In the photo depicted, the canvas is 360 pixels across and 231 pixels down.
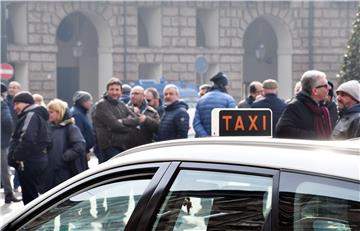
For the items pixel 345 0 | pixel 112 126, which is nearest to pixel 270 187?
pixel 112 126

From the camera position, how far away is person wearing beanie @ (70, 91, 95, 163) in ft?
36.8

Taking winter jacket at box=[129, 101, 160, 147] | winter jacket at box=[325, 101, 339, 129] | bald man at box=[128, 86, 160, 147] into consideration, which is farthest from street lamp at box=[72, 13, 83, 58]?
winter jacket at box=[325, 101, 339, 129]

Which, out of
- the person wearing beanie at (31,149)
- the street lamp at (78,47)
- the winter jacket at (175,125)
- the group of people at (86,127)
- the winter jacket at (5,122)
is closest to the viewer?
the group of people at (86,127)

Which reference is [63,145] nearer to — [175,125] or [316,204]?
[175,125]

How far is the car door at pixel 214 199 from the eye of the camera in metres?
3.13

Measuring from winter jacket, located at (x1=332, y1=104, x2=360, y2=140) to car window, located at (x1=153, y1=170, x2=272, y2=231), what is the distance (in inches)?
157

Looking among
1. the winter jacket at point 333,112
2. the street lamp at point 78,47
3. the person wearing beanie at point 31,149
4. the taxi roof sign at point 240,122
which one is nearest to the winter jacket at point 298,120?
the taxi roof sign at point 240,122

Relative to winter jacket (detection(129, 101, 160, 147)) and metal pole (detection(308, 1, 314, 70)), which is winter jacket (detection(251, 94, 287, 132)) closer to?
winter jacket (detection(129, 101, 160, 147))

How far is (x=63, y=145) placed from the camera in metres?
9.95

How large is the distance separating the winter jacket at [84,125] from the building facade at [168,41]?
26880mm

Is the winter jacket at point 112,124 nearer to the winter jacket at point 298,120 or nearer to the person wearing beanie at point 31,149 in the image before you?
the person wearing beanie at point 31,149

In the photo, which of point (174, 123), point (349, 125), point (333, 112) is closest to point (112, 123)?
point (174, 123)

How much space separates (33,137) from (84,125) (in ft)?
3.71

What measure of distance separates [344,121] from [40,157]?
12.7 feet
